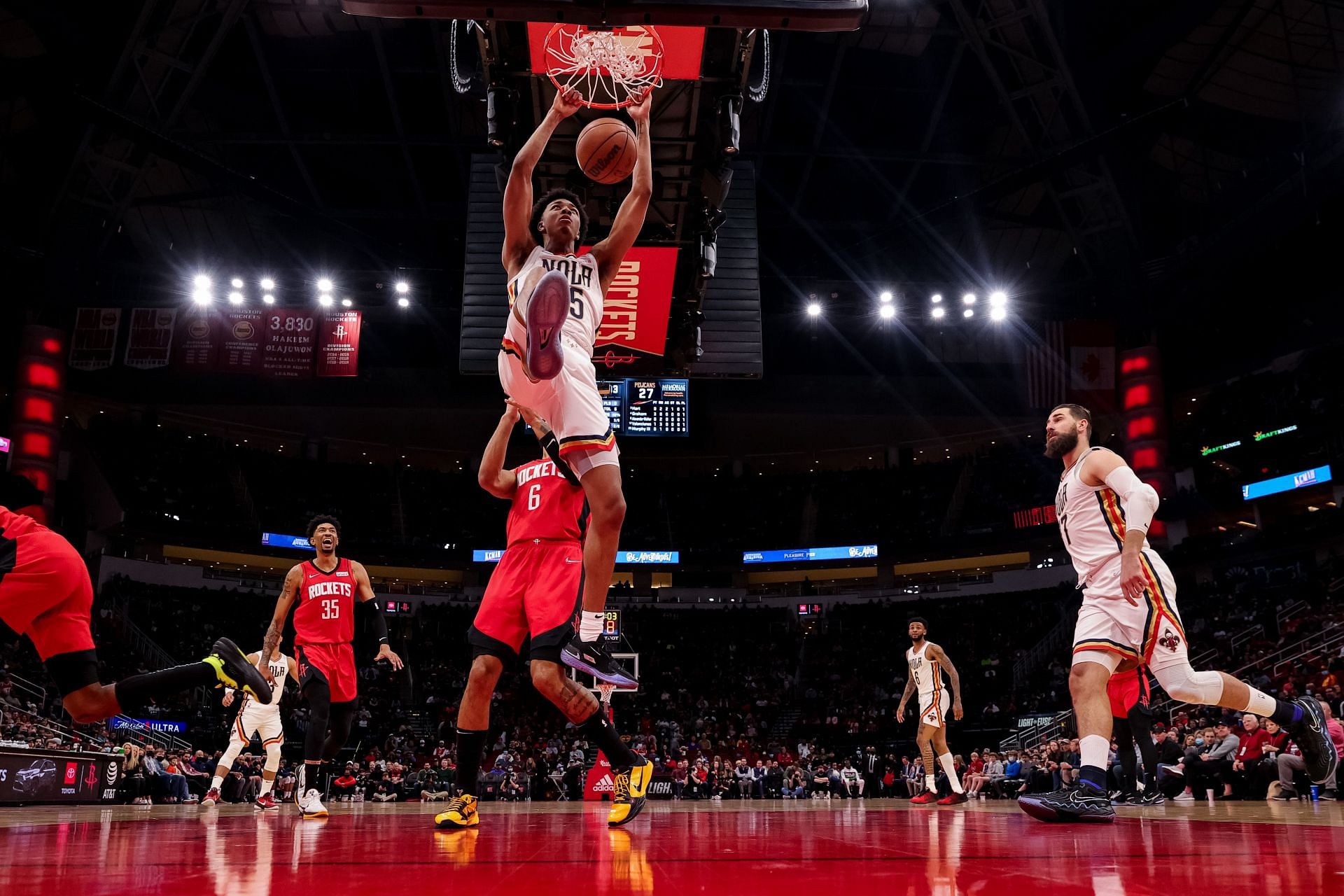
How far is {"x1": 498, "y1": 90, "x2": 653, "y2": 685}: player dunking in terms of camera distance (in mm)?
4074

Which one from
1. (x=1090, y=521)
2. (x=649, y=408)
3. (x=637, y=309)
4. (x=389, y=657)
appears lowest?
(x=389, y=657)

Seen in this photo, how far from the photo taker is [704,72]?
383 inches

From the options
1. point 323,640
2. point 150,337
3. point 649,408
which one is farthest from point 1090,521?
point 150,337

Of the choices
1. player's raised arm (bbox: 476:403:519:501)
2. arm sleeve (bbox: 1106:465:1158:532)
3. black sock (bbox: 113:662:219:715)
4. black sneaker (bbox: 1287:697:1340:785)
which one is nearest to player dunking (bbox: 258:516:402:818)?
player's raised arm (bbox: 476:403:519:501)

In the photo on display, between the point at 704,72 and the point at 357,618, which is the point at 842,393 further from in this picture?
the point at 704,72

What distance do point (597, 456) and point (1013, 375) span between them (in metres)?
27.6

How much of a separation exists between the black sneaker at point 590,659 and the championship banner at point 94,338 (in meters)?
21.1

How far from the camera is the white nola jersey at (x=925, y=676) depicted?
36.2 feet

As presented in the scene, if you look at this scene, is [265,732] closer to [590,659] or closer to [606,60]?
[590,659]

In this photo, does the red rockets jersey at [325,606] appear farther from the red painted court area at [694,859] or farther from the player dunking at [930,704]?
the player dunking at [930,704]

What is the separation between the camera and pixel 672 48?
9023mm

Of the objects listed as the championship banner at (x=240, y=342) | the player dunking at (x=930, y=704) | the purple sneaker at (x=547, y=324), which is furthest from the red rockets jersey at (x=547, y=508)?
the championship banner at (x=240, y=342)

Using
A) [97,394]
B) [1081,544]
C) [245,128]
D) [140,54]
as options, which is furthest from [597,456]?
[97,394]

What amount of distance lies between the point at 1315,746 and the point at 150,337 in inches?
877
